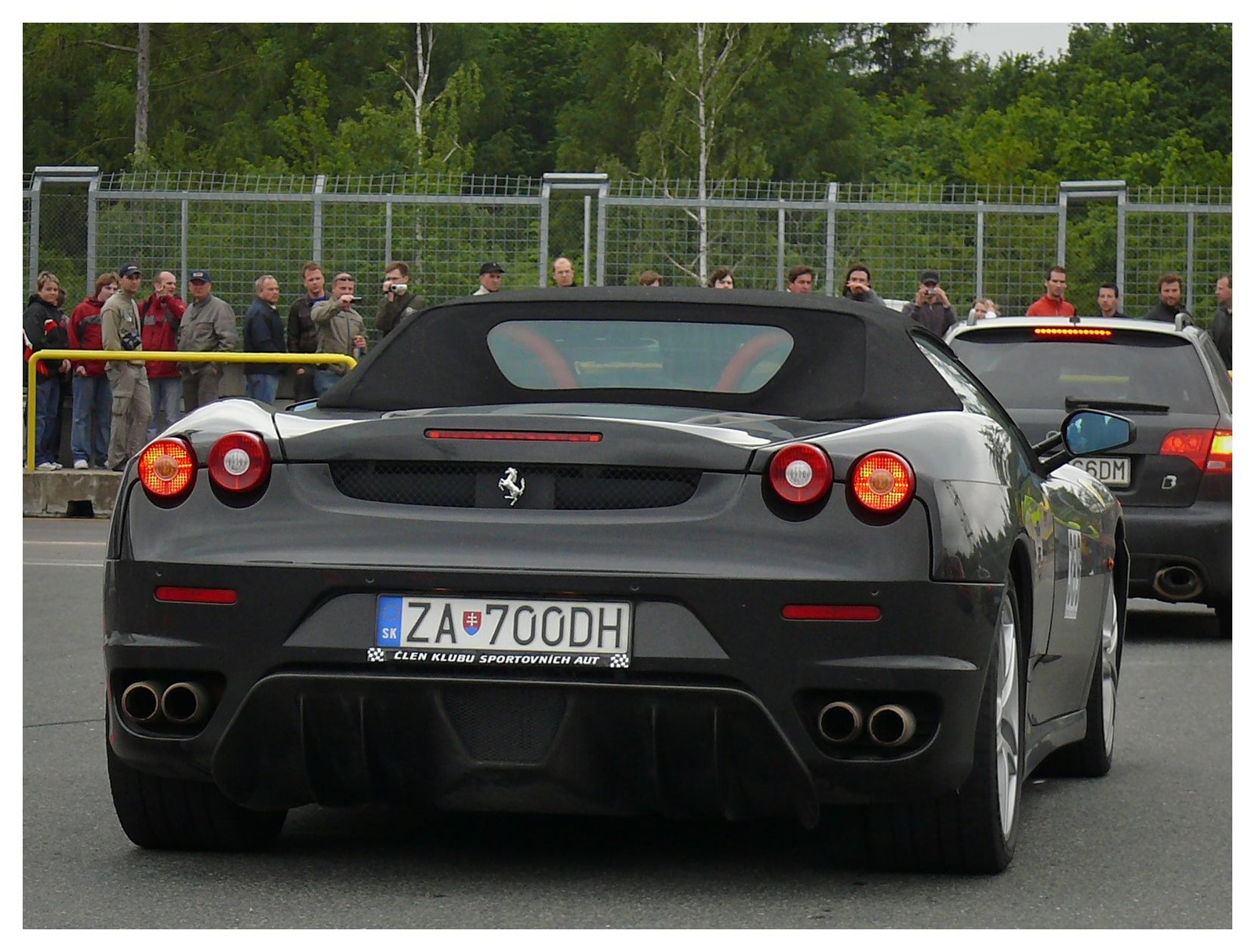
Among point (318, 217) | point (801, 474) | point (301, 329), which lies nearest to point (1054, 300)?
point (301, 329)

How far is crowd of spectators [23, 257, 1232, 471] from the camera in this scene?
19422 mm

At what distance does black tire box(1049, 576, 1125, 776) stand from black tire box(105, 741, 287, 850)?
106 inches

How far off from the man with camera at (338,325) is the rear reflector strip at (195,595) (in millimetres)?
14269

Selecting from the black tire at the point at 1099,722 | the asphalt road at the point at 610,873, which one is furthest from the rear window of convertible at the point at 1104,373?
the asphalt road at the point at 610,873

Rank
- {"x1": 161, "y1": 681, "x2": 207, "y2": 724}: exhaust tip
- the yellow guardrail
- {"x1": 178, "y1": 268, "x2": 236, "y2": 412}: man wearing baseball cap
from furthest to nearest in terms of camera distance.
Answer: {"x1": 178, "y1": 268, "x2": 236, "y2": 412}: man wearing baseball cap < the yellow guardrail < {"x1": 161, "y1": 681, "x2": 207, "y2": 724}: exhaust tip

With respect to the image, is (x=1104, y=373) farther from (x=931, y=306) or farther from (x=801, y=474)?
(x=931, y=306)

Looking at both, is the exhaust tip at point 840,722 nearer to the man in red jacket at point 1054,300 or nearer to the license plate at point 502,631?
the license plate at point 502,631

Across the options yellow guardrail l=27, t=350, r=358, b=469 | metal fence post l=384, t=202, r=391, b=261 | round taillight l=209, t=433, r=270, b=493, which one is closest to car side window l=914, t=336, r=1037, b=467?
round taillight l=209, t=433, r=270, b=493

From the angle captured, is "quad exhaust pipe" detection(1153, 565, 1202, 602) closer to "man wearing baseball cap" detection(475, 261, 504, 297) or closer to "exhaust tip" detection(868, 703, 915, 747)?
"exhaust tip" detection(868, 703, 915, 747)

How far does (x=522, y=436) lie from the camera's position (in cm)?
494

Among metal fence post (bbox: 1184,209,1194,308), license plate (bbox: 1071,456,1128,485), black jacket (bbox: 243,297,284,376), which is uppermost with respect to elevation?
metal fence post (bbox: 1184,209,1194,308)

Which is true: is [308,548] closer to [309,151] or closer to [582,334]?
[582,334]

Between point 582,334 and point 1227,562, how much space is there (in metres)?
6.19

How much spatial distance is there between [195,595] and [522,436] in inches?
30.7
